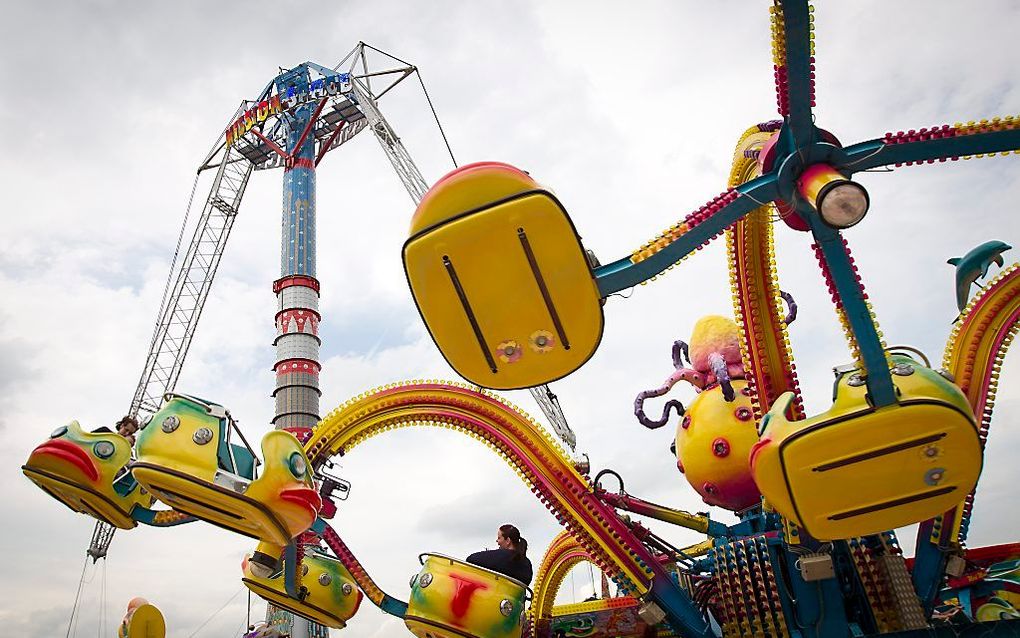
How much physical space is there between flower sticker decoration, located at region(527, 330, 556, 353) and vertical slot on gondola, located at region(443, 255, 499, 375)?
0.90 ft

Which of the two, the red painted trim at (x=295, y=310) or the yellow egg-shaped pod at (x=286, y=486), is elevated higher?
the red painted trim at (x=295, y=310)

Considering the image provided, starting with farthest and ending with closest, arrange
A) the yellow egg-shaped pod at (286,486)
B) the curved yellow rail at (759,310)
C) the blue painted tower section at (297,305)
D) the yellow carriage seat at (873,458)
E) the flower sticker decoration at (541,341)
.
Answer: the blue painted tower section at (297,305) < the curved yellow rail at (759,310) < the yellow egg-shaped pod at (286,486) < the yellow carriage seat at (873,458) < the flower sticker decoration at (541,341)

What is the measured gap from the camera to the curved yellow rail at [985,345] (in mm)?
7219

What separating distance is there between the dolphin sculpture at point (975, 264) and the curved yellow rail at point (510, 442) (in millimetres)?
4184

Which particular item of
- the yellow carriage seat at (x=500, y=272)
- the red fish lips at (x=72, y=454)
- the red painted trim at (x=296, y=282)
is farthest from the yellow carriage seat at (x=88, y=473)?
the red painted trim at (x=296, y=282)

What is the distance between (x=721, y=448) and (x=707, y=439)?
26 centimetres

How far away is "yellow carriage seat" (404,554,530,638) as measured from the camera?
762 cm

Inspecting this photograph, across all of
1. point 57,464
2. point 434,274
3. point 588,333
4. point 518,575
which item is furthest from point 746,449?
point 57,464

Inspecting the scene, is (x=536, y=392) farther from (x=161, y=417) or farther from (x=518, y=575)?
(x=161, y=417)

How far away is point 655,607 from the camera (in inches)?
313

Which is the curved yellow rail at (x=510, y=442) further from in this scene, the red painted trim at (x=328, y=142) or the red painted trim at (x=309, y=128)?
the red painted trim at (x=328, y=142)

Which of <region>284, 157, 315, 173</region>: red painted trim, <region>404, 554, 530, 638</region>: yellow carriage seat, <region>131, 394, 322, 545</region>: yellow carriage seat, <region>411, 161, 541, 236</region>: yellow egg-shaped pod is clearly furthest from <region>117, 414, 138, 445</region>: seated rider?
<region>284, 157, 315, 173</region>: red painted trim

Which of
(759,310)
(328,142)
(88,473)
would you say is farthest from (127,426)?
(328,142)

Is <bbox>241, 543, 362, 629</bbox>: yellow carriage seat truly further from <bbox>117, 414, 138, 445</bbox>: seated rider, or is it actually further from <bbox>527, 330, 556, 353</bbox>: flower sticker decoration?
<bbox>527, 330, 556, 353</bbox>: flower sticker decoration
